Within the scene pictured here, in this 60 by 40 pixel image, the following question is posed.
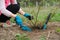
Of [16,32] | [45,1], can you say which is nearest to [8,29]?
[16,32]

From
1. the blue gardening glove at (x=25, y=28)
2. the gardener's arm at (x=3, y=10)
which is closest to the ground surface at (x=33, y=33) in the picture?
the blue gardening glove at (x=25, y=28)

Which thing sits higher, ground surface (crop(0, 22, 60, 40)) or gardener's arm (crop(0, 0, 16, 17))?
gardener's arm (crop(0, 0, 16, 17))

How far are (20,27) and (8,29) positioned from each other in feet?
0.80

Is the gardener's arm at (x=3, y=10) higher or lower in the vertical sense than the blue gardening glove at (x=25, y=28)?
higher

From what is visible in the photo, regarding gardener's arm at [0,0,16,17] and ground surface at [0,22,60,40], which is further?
gardener's arm at [0,0,16,17]

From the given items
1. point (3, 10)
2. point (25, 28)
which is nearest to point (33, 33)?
point (25, 28)

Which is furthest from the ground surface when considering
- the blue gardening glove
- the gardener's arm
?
the gardener's arm

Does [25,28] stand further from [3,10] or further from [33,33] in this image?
[3,10]

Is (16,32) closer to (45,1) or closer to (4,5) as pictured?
(4,5)

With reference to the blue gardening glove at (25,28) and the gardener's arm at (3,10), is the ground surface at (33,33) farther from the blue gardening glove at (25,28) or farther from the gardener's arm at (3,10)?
the gardener's arm at (3,10)

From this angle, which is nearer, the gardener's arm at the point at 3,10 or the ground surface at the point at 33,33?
the ground surface at the point at 33,33

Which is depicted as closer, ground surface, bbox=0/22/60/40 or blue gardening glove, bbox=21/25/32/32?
ground surface, bbox=0/22/60/40

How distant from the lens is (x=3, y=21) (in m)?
5.45

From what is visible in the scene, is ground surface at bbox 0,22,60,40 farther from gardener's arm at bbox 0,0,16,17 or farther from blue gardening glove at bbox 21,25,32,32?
gardener's arm at bbox 0,0,16,17
